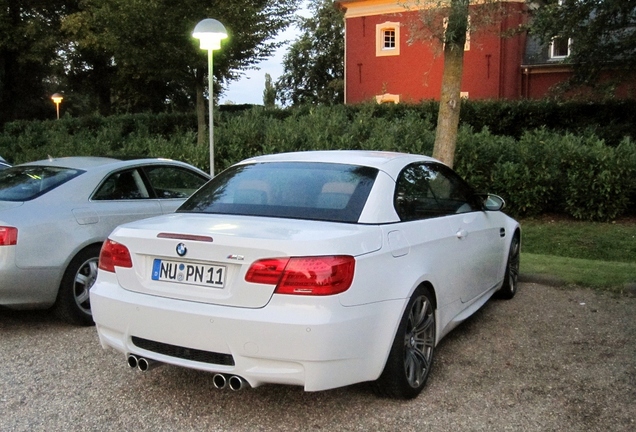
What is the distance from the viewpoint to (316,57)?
53875 mm

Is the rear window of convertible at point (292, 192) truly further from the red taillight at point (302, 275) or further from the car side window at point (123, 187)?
the car side window at point (123, 187)

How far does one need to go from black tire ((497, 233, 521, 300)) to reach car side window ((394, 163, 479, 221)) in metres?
1.10

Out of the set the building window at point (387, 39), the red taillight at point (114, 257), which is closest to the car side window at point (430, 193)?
the red taillight at point (114, 257)

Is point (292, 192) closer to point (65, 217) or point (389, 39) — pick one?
point (65, 217)

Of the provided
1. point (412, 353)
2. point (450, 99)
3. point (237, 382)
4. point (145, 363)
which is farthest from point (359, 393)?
point (450, 99)

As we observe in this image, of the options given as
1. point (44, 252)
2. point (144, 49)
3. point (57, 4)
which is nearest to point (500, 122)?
point (144, 49)

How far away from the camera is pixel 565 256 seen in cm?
942

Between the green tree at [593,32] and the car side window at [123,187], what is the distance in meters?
12.4

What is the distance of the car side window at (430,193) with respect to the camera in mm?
4426

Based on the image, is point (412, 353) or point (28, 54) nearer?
point (412, 353)

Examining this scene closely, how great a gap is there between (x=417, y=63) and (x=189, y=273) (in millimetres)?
28139

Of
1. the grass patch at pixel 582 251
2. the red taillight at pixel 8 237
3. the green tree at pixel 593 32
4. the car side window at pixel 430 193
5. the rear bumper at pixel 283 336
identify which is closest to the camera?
the rear bumper at pixel 283 336

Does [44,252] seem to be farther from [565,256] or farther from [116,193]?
[565,256]

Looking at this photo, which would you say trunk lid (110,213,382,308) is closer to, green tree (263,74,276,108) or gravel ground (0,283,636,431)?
gravel ground (0,283,636,431)
